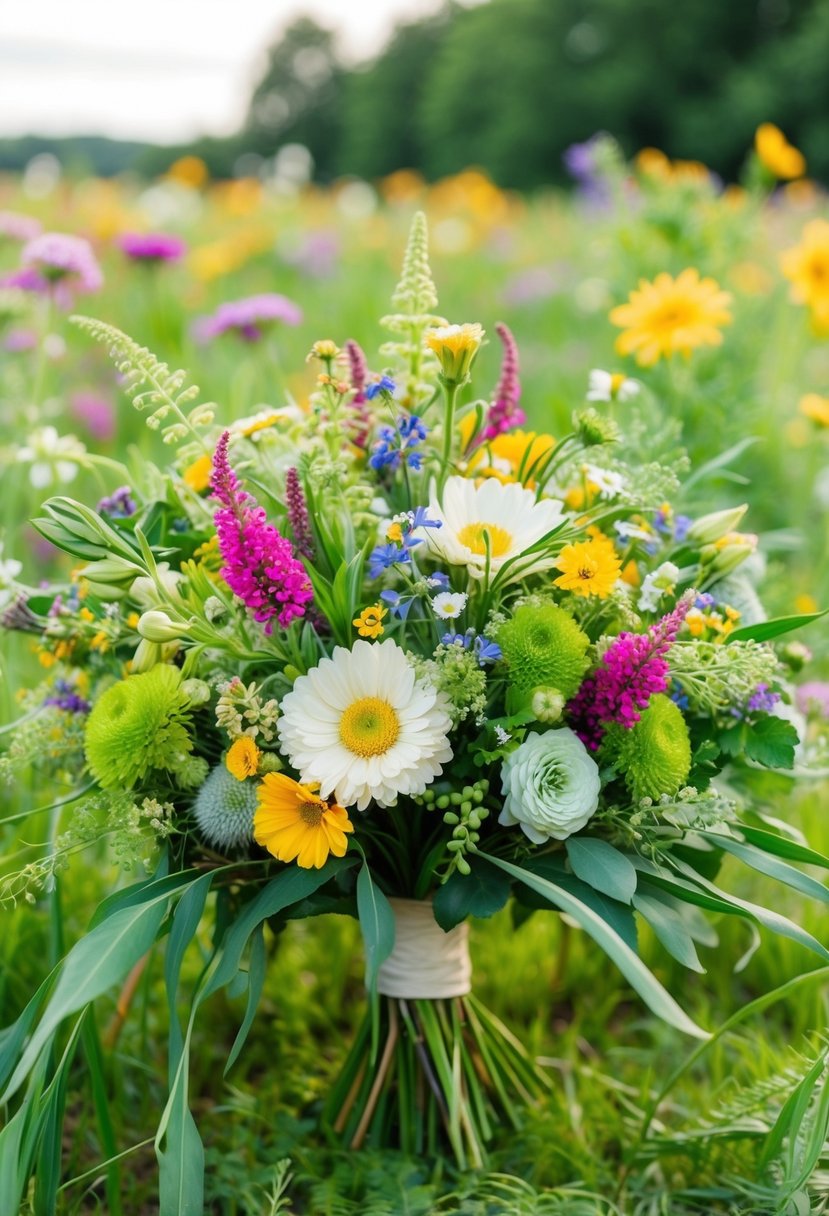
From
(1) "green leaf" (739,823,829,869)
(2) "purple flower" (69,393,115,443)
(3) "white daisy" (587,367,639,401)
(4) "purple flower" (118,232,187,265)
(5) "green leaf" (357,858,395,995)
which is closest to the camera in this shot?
(5) "green leaf" (357,858,395,995)

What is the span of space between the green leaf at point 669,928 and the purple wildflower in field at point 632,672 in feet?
0.44

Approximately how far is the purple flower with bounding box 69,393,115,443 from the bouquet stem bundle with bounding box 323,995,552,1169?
1.88 meters

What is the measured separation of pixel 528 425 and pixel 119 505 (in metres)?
1.96

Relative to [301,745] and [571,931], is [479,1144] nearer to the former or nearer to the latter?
[571,931]

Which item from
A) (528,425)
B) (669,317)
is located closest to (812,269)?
(669,317)

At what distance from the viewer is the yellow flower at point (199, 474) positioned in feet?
3.27

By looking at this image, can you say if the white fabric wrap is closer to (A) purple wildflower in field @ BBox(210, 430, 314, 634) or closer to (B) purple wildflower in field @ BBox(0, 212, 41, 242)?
(A) purple wildflower in field @ BBox(210, 430, 314, 634)

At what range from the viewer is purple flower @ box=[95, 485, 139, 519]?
103 cm

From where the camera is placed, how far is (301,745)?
81 centimetres

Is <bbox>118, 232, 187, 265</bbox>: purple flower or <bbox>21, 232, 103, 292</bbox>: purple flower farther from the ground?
<bbox>118, 232, 187, 265</bbox>: purple flower

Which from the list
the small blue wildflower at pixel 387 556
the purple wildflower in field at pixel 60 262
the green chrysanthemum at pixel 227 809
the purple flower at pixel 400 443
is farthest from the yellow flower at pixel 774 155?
the green chrysanthemum at pixel 227 809

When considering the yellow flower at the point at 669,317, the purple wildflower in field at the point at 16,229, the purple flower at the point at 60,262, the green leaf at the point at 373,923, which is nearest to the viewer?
the green leaf at the point at 373,923

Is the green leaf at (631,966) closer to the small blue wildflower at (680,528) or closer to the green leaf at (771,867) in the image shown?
the green leaf at (771,867)

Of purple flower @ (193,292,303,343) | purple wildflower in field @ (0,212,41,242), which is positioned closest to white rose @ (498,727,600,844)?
purple flower @ (193,292,303,343)
